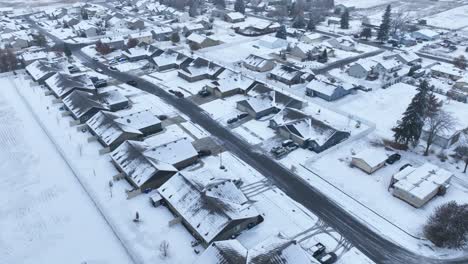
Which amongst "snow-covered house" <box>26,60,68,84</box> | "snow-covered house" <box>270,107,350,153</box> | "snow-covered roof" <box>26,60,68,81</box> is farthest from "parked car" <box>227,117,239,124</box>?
"snow-covered roof" <box>26,60,68,81</box>

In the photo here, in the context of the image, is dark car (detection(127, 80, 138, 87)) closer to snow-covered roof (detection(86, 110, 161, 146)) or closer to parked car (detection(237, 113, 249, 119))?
snow-covered roof (detection(86, 110, 161, 146))

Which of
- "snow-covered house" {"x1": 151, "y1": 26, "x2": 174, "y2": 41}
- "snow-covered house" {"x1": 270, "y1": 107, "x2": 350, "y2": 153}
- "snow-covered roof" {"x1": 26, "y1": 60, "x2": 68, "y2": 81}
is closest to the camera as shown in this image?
"snow-covered house" {"x1": 270, "y1": 107, "x2": 350, "y2": 153}

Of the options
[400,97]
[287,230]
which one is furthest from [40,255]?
[400,97]

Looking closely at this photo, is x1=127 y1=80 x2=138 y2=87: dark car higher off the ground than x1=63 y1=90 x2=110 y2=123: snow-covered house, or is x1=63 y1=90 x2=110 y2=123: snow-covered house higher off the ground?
x1=63 y1=90 x2=110 y2=123: snow-covered house

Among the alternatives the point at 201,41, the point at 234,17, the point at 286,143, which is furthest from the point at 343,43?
the point at 286,143

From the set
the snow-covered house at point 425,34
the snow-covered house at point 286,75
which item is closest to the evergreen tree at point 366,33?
the snow-covered house at point 425,34

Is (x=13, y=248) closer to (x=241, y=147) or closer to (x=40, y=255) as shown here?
(x=40, y=255)

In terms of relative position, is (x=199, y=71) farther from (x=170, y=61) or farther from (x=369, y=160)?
(x=369, y=160)
